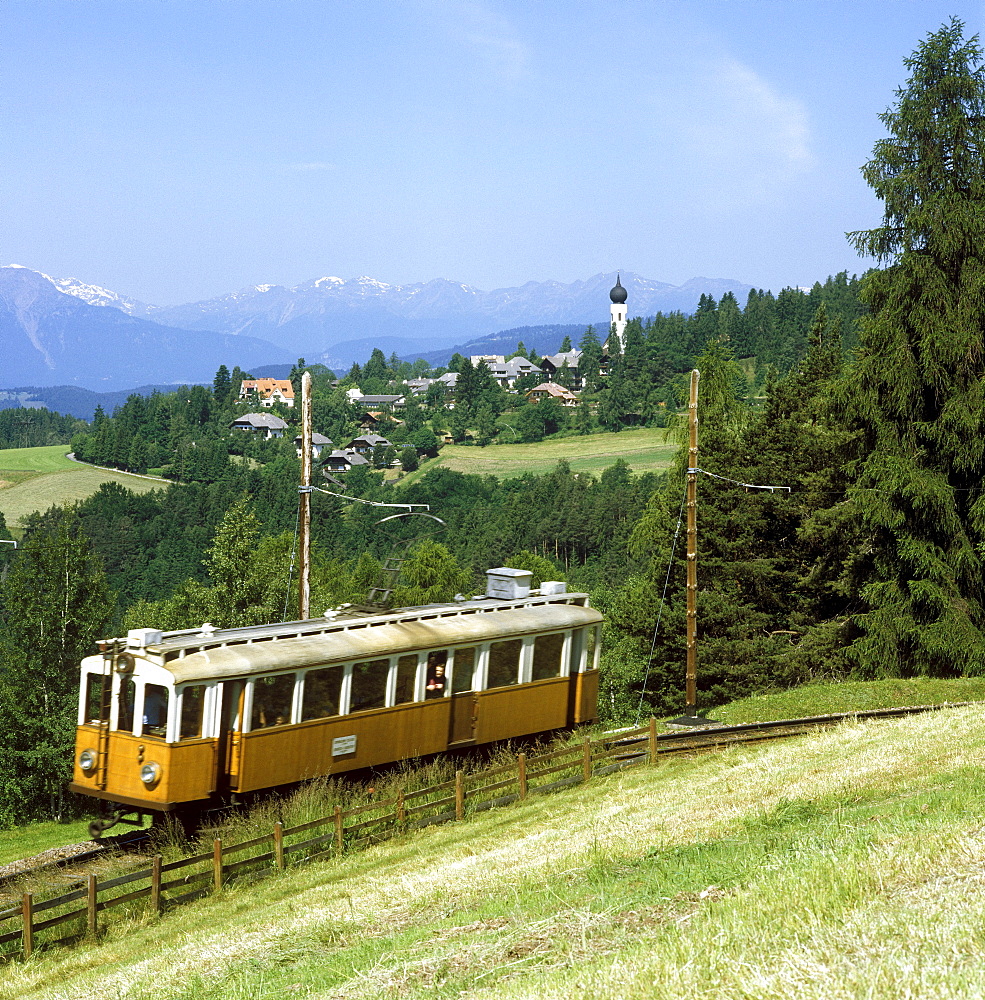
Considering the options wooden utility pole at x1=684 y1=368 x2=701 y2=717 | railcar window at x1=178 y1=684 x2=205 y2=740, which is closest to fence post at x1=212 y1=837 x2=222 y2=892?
railcar window at x1=178 y1=684 x2=205 y2=740

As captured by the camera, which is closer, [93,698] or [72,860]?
[72,860]

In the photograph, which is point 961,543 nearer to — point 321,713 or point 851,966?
point 321,713

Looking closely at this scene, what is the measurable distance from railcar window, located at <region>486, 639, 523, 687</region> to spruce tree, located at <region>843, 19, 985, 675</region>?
1221 cm

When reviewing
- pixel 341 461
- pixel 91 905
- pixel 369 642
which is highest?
pixel 369 642

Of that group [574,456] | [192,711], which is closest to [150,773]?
[192,711]

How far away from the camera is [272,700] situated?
17.4 metres

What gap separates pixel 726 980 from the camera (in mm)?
7262

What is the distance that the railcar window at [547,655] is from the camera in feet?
72.3

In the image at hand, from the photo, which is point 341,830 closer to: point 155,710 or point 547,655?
point 155,710

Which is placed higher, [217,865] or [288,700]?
[288,700]

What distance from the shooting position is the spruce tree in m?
28.6

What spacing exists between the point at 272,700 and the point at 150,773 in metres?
2.05

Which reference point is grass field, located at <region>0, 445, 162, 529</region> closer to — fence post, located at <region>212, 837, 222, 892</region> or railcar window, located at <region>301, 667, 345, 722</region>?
railcar window, located at <region>301, 667, 345, 722</region>

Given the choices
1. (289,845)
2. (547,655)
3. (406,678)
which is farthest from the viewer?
(547,655)
